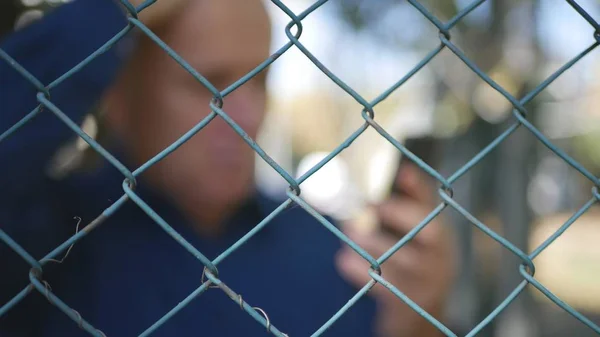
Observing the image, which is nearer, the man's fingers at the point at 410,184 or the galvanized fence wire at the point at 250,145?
the galvanized fence wire at the point at 250,145

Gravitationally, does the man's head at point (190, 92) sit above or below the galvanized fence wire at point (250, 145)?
above

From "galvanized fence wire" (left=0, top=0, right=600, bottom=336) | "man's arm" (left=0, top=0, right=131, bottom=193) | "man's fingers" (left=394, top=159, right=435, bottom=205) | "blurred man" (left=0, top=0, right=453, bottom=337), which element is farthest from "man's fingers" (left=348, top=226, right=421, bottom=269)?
"man's arm" (left=0, top=0, right=131, bottom=193)

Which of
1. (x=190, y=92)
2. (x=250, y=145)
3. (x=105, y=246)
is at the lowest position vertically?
(x=250, y=145)

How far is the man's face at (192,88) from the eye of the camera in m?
1.14

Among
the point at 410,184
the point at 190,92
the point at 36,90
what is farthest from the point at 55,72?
the point at 410,184

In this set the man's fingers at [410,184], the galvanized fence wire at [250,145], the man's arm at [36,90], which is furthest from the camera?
the man's fingers at [410,184]

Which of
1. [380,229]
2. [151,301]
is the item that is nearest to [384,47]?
[380,229]

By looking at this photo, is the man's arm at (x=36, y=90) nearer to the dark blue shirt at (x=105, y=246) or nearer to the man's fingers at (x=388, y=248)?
the dark blue shirt at (x=105, y=246)

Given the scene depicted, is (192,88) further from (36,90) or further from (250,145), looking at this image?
(250,145)

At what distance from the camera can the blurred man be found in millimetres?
977

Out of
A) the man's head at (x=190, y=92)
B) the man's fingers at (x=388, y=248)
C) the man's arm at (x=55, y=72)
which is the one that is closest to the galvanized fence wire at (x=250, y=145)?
the man's arm at (x=55, y=72)

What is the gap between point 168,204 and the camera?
4.09ft

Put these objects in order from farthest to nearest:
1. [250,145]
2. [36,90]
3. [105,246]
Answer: [105,246] < [36,90] < [250,145]

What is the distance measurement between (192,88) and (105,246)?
1.28 ft
